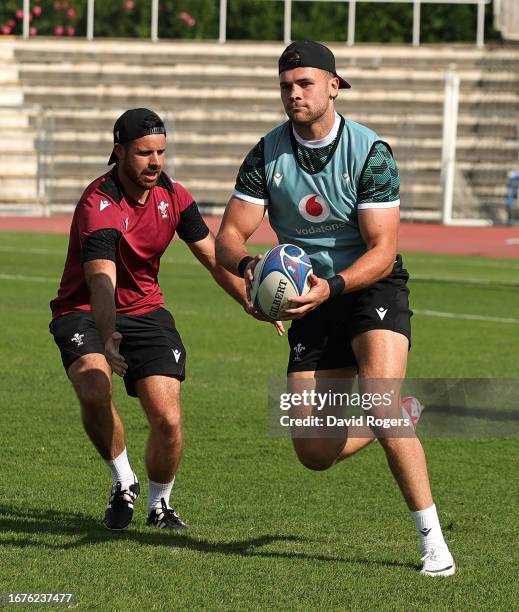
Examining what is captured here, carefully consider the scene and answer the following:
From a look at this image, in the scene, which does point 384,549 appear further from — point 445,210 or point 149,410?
point 445,210

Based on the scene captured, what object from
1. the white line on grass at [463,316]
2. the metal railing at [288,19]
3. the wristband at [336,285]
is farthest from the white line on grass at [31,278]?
the metal railing at [288,19]

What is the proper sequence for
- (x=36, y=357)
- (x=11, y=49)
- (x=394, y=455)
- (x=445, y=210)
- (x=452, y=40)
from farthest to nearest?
(x=452, y=40)
(x=11, y=49)
(x=445, y=210)
(x=36, y=357)
(x=394, y=455)

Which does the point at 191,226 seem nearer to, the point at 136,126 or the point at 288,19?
the point at 136,126

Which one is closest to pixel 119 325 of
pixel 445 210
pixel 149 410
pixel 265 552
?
pixel 149 410

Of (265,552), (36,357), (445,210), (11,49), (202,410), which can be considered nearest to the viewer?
(265,552)

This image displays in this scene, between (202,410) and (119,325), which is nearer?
(119,325)

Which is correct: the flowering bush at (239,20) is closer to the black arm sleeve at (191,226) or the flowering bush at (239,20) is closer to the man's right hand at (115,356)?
the black arm sleeve at (191,226)

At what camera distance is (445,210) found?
110 feet

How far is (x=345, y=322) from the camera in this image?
637 cm

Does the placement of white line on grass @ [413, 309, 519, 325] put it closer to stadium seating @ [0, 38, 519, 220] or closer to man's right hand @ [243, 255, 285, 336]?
man's right hand @ [243, 255, 285, 336]

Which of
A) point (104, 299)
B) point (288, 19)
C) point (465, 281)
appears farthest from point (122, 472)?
point (288, 19)

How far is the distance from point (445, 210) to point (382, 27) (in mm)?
8842

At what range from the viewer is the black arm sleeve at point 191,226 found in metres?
7.12

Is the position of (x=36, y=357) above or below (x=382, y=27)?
below
